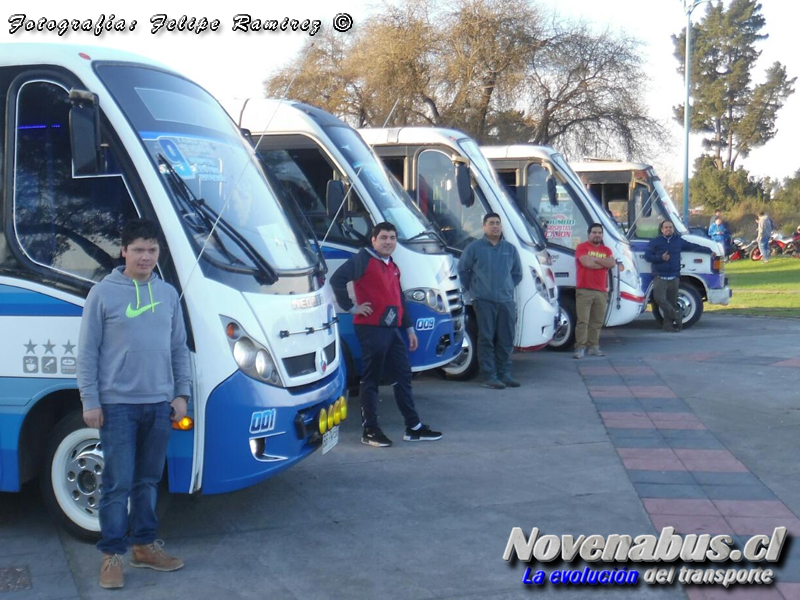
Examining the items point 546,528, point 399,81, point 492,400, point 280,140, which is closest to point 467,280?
point 492,400

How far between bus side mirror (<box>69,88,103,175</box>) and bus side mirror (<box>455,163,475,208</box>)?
660 cm

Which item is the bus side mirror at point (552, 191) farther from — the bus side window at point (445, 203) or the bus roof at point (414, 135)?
the bus side window at point (445, 203)

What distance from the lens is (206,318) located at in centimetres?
539

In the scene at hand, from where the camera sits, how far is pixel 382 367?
26.6 ft

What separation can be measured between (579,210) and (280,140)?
18.8ft

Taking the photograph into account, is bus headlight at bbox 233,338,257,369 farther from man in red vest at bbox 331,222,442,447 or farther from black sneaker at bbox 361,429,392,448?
black sneaker at bbox 361,429,392,448

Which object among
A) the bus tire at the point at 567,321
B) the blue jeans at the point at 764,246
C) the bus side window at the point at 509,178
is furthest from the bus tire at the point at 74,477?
the blue jeans at the point at 764,246

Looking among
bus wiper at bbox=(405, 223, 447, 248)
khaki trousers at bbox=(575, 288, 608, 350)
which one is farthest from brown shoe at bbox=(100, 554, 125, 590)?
khaki trousers at bbox=(575, 288, 608, 350)

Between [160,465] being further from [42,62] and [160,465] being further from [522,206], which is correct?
[522,206]

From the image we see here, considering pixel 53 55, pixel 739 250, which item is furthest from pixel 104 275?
pixel 739 250

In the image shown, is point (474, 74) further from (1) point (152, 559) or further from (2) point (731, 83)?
(2) point (731, 83)

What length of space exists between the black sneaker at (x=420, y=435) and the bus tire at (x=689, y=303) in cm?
905

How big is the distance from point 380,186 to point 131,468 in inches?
205

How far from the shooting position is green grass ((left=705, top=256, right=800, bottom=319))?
19062 mm
